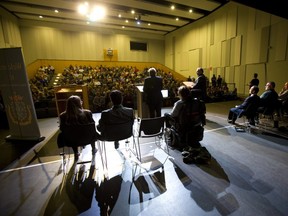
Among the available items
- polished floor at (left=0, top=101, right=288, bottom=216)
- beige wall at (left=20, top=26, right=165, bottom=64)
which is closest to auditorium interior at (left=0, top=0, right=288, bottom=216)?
polished floor at (left=0, top=101, right=288, bottom=216)

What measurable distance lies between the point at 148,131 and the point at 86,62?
1191cm

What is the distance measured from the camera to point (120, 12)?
9.54 metres

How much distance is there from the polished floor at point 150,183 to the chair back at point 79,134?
1.63 ft

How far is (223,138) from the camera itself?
11.7ft

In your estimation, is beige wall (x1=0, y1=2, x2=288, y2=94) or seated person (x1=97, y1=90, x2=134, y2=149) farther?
beige wall (x1=0, y1=2, x2=288, y2=94)

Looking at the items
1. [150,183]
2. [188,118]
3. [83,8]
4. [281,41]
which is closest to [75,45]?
[83,8]

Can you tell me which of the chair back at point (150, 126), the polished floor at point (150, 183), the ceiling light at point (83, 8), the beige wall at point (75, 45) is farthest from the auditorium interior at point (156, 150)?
the beige wall at point (75, 45)

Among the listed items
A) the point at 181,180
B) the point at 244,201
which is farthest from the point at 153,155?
the point at 244,201

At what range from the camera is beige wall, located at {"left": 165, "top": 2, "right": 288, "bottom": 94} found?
7.49m

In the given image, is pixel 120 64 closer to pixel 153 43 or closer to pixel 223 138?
pixel 153 43

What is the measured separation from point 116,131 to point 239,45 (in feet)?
31.2

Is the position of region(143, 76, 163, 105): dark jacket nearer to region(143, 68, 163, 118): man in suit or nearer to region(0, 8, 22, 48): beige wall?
region(143, 68, 163, 118): man in suit

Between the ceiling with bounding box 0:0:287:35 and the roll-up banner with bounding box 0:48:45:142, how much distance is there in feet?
20.6

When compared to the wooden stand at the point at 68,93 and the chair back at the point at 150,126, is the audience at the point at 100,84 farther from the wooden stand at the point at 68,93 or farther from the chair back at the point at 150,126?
the chair back at the point at 150,126
